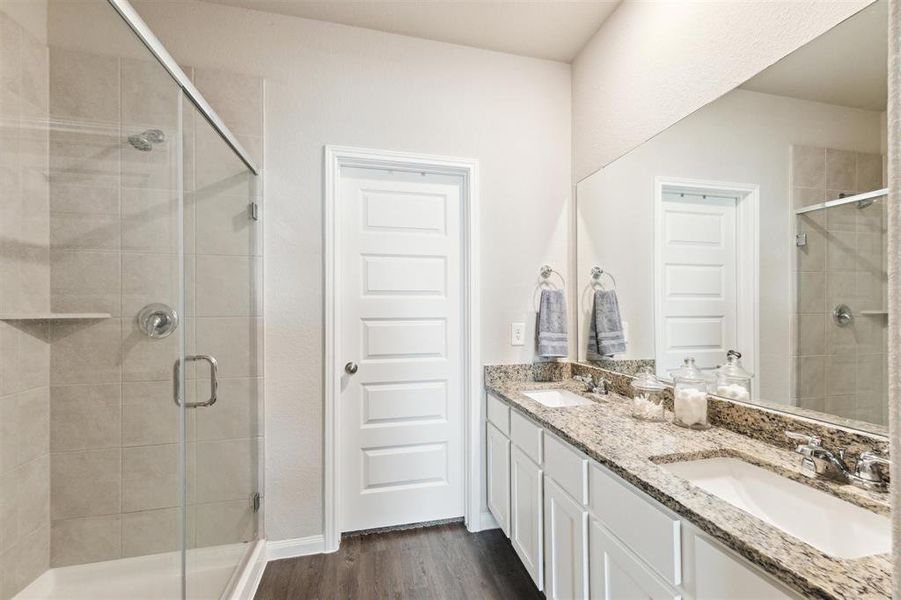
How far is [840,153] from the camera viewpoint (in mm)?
1062

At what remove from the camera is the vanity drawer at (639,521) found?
86cm

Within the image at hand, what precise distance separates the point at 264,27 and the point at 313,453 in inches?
89.2

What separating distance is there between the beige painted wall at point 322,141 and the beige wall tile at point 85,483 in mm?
707

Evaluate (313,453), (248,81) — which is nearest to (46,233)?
(248,81)

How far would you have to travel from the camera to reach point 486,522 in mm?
2166

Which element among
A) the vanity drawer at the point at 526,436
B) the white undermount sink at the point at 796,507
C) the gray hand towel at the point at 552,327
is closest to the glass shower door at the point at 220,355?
the vanity drawer at the point at 526,436

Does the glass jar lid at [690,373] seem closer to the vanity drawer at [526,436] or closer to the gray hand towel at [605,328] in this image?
the gray hand towel at [605,328]

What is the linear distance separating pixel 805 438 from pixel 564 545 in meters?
0.82

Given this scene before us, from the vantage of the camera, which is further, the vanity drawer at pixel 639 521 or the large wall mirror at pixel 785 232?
the large wall mirror at pixel 785 232

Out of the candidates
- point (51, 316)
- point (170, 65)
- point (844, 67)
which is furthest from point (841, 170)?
point (51, 316)

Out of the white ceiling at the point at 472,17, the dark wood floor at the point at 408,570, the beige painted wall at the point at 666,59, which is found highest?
the white ceiling at the point at 472,17

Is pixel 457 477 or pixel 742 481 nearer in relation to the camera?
pixel 742 481

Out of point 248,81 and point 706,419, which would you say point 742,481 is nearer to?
point 706,419

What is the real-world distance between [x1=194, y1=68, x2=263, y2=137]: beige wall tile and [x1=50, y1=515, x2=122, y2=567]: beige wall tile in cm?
174
